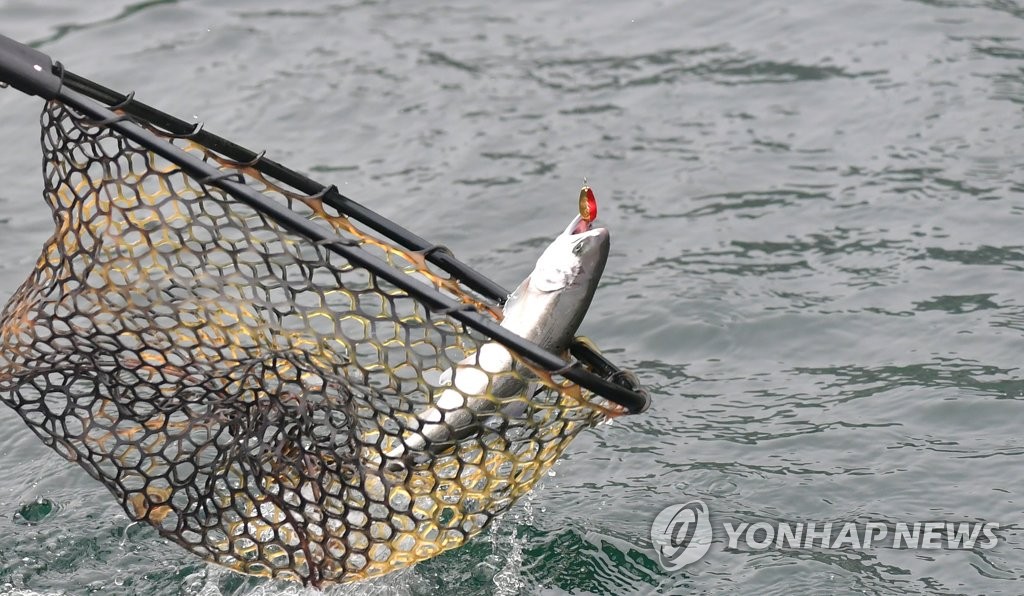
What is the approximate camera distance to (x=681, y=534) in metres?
4.83

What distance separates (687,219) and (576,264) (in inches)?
139

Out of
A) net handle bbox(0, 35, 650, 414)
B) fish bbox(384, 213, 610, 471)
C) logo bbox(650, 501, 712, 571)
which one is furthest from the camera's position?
A: logo bbox(650, 501, 712, 571)

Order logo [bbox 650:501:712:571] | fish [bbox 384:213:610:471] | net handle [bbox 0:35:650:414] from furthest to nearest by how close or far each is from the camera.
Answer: logo [bbox 650:501:712:571], fish [bbox 384:213:610:471], net handle [bbox 0:35:650:414]

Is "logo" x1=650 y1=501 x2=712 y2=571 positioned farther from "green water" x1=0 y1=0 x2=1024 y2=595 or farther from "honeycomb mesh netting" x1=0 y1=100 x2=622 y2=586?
"honeycomb mesh netting" x1=0 y1=100 x2=622 y2=586

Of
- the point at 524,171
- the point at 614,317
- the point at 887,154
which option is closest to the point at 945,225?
the point at 887,154

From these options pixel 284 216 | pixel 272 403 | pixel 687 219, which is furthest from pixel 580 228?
pixel 687 219

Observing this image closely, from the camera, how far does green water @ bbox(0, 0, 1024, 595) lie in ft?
15.7

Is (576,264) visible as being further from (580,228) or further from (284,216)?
(284,216)

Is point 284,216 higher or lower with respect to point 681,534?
higher

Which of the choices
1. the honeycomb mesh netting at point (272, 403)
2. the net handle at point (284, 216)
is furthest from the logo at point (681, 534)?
the net handle at point (284, 216)

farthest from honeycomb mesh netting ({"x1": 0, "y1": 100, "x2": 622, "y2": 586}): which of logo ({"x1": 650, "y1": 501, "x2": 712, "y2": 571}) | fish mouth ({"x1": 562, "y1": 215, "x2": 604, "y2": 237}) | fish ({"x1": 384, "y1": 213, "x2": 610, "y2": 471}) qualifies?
logo ({"x1": 650, "y1": 501, "x2": 712, "y2": 571})

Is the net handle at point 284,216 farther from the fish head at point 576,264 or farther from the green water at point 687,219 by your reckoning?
the green water at point 687,219

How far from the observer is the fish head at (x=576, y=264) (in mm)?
3840

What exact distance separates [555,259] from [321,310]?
73 centimetres
